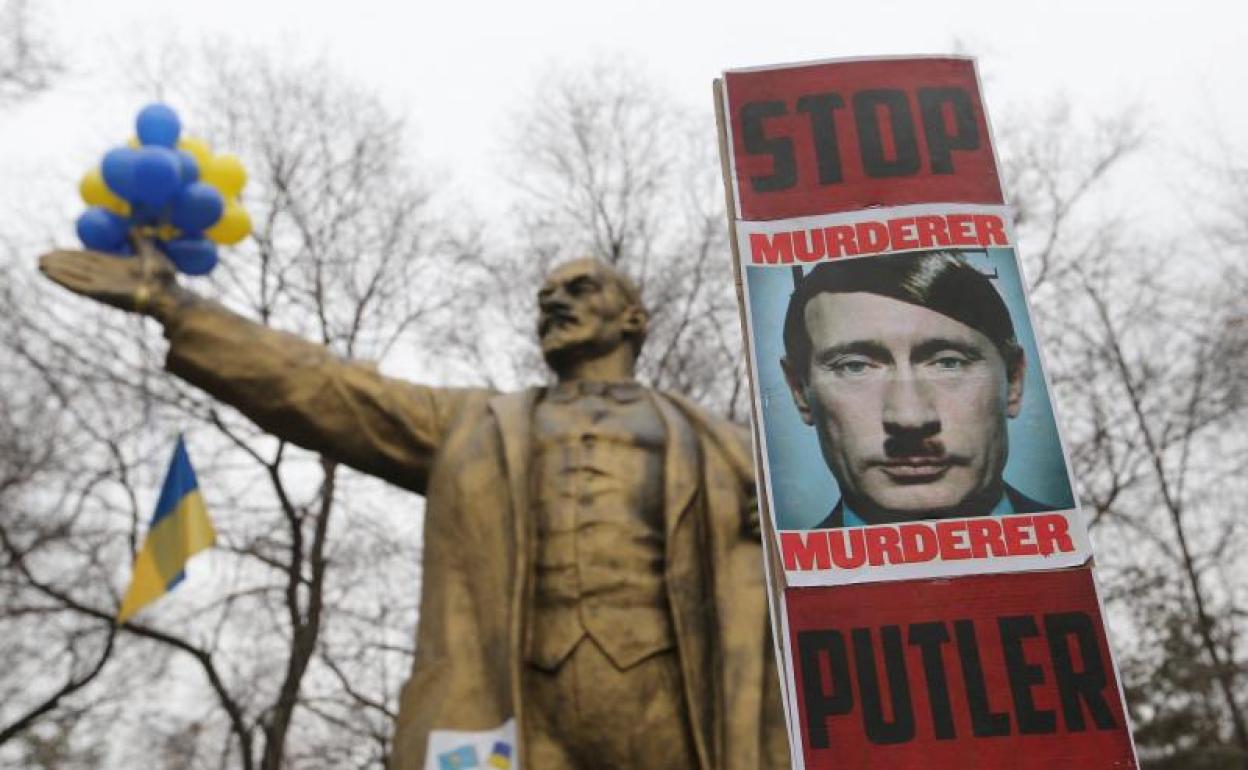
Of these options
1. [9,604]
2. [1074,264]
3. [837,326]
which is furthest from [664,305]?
[837,326]

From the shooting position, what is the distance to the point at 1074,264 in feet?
48.4

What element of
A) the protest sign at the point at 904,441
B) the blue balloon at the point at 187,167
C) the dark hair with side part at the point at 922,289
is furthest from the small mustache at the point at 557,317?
the dark hair with side part at the point at 922,289

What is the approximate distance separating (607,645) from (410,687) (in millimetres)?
769

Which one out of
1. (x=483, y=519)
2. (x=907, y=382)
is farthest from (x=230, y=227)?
(x=907, y=382)

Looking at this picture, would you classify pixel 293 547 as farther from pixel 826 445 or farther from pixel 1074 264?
pixel 826 445

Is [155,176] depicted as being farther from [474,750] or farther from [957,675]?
[957,675]

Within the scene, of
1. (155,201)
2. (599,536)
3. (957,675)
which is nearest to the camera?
(957,675)

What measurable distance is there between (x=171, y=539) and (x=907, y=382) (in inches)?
254

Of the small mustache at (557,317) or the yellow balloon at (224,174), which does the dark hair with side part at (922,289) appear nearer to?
the small mustache at (557,317)

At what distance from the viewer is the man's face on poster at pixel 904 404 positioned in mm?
3578

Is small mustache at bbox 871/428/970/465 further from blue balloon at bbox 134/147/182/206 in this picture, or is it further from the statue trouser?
blue balloon at bbox 134/147/182/206

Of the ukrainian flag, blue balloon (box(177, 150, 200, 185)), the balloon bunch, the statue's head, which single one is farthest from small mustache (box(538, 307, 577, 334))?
the ukrainian flag

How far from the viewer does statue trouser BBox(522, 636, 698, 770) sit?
465 cm

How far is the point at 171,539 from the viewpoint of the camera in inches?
346
